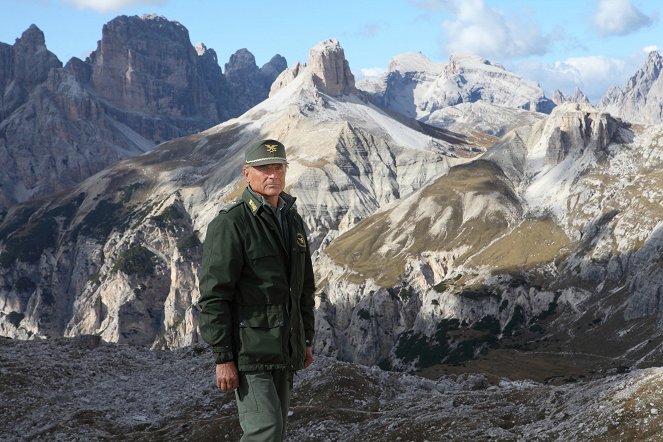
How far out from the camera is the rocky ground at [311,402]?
37.0 meters

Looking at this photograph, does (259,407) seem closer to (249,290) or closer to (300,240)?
(249,290)

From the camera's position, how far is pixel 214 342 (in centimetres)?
1571

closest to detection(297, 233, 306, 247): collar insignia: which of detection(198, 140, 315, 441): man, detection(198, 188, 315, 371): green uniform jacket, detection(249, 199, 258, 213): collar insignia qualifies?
detection(198, 140, 315, 441): man

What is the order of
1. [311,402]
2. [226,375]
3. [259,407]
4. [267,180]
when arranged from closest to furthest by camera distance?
[226,375]
[259,407]
[267,180]
[311,402]

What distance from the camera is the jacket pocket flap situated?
16.2m

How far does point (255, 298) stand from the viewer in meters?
16.2

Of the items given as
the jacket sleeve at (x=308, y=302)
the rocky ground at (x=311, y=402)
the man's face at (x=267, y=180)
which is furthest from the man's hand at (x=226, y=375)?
the rocky ground at (x=311, y=402)

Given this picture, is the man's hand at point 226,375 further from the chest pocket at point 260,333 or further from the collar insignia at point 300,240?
the collar insignia at point 300,240

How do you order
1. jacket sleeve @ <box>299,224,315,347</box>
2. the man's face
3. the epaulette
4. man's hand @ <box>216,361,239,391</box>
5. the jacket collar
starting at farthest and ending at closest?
jacket sleeve @ <box>299,224,315,347</box> < the man's face < the jacket collar < the epaulette < man's hand @ <box>216,361,239,391</box>

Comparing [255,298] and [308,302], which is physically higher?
[255,298]

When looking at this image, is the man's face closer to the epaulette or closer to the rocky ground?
the epaulette

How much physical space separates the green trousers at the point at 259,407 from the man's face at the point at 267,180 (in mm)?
3651

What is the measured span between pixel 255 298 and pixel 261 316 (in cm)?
38

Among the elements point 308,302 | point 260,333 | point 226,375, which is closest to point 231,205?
point 260,333
